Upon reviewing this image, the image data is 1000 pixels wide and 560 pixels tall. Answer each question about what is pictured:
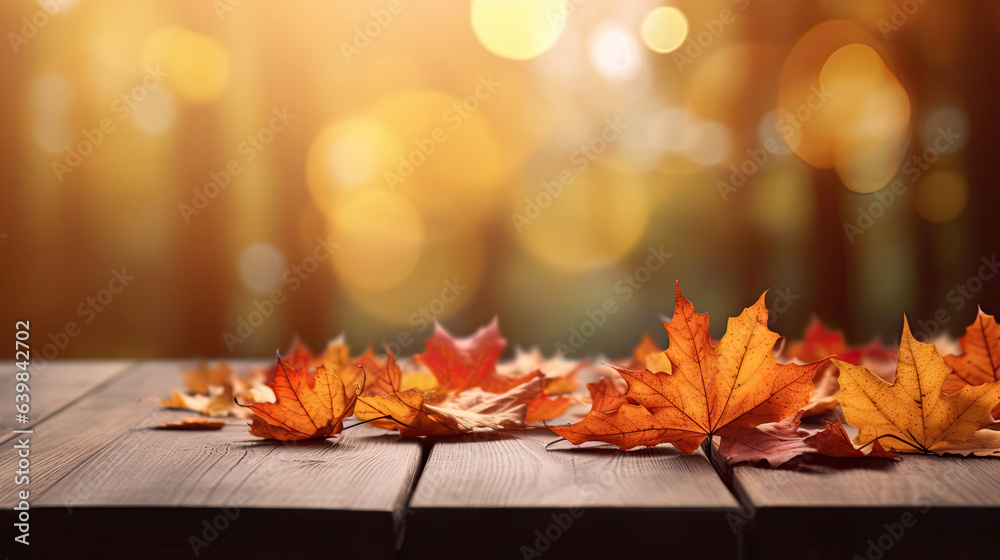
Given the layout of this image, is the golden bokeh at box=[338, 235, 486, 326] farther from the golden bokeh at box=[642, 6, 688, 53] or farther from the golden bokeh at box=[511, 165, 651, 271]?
the golden bokeh at box=[642, 6, 688, 53]

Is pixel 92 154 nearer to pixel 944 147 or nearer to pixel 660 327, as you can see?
pixel 660 327

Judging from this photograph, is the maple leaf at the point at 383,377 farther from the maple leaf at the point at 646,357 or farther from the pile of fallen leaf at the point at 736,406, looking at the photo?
the maple leaf at the point at 646,357

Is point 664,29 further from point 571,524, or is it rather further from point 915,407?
point 571,524

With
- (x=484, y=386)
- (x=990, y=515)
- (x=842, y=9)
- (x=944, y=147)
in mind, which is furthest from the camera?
(x=842, y=9)

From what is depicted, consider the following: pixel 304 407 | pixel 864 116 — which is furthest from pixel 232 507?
pixel 864 116

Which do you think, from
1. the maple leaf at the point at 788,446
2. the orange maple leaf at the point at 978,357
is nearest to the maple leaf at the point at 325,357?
the maple leaf at the point at 788,446

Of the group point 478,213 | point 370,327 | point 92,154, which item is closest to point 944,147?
point 478,213

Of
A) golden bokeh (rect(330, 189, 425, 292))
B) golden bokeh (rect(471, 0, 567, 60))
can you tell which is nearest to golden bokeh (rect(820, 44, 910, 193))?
golden bokeh (rect(471, 0, 567, 60))
